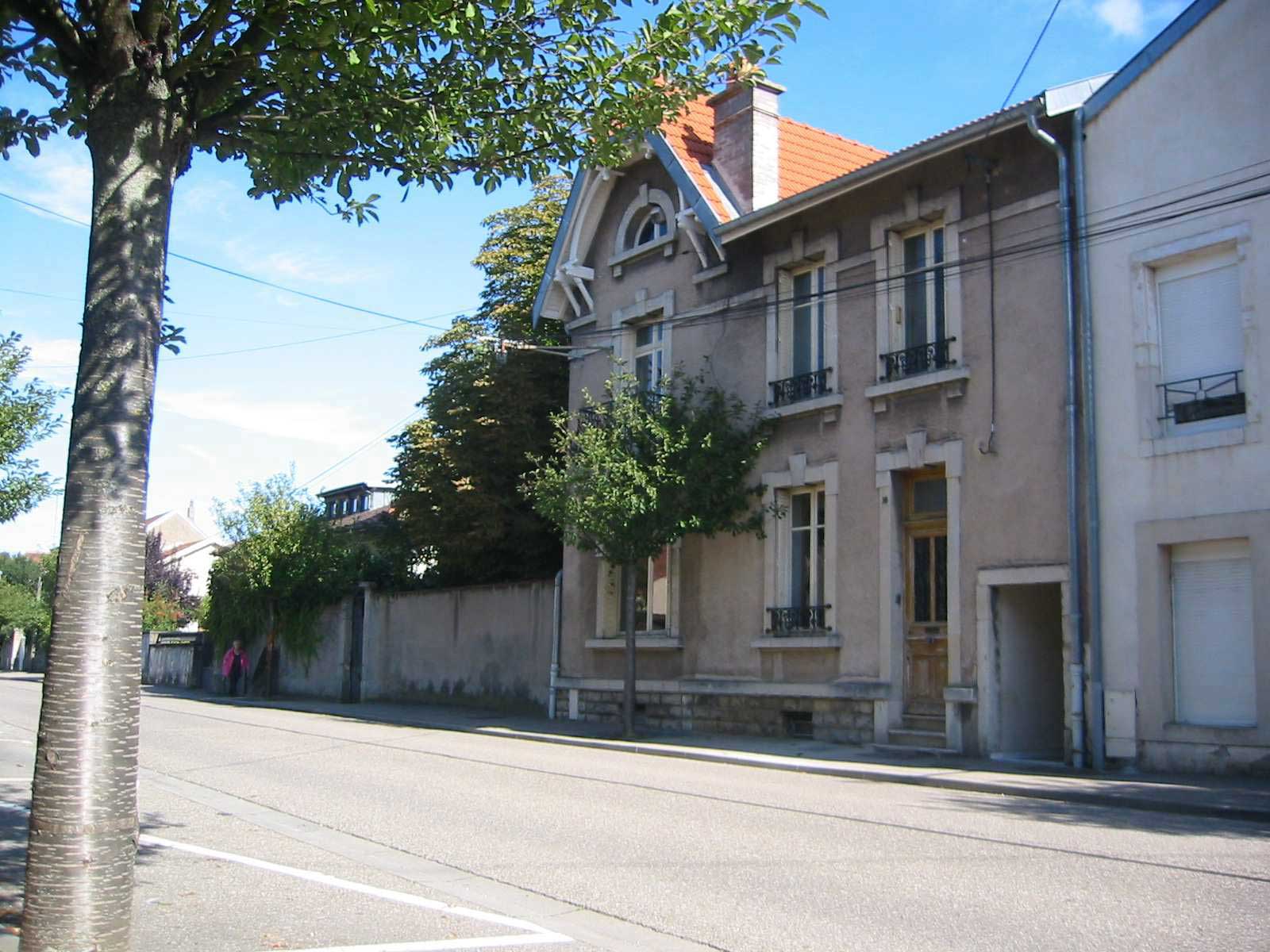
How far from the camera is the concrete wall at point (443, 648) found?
946 inches

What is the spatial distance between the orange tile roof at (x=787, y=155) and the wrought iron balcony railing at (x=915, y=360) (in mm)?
4001

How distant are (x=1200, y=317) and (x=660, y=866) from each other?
9380 mm

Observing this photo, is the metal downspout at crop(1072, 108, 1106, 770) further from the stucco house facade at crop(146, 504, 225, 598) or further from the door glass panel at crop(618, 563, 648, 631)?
the stucco house facade at crop(146, 504, 225, 598)

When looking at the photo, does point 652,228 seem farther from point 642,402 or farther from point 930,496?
point 930,496

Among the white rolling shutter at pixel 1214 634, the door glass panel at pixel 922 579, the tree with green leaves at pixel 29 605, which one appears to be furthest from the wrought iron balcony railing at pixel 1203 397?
the tree with green leaves at pixel 29 605

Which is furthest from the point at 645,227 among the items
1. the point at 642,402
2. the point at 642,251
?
the point at 642,402

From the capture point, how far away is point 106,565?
4.59 meters

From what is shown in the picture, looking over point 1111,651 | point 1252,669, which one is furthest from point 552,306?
point 1252,669

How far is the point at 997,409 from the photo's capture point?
15.4 m

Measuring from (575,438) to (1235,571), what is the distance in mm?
9196

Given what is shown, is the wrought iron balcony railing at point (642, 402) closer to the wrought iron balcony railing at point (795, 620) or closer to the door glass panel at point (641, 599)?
the door glass panel at point (641, 599)

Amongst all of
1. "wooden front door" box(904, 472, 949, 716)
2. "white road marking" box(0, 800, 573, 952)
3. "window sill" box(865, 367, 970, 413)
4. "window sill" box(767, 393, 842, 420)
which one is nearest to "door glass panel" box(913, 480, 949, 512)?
"wooden front door" box(904, 472, 949, 716)

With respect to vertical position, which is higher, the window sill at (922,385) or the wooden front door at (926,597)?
the window sill at (922,385)

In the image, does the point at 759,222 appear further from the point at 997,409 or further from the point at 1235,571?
the point at 1235,571
